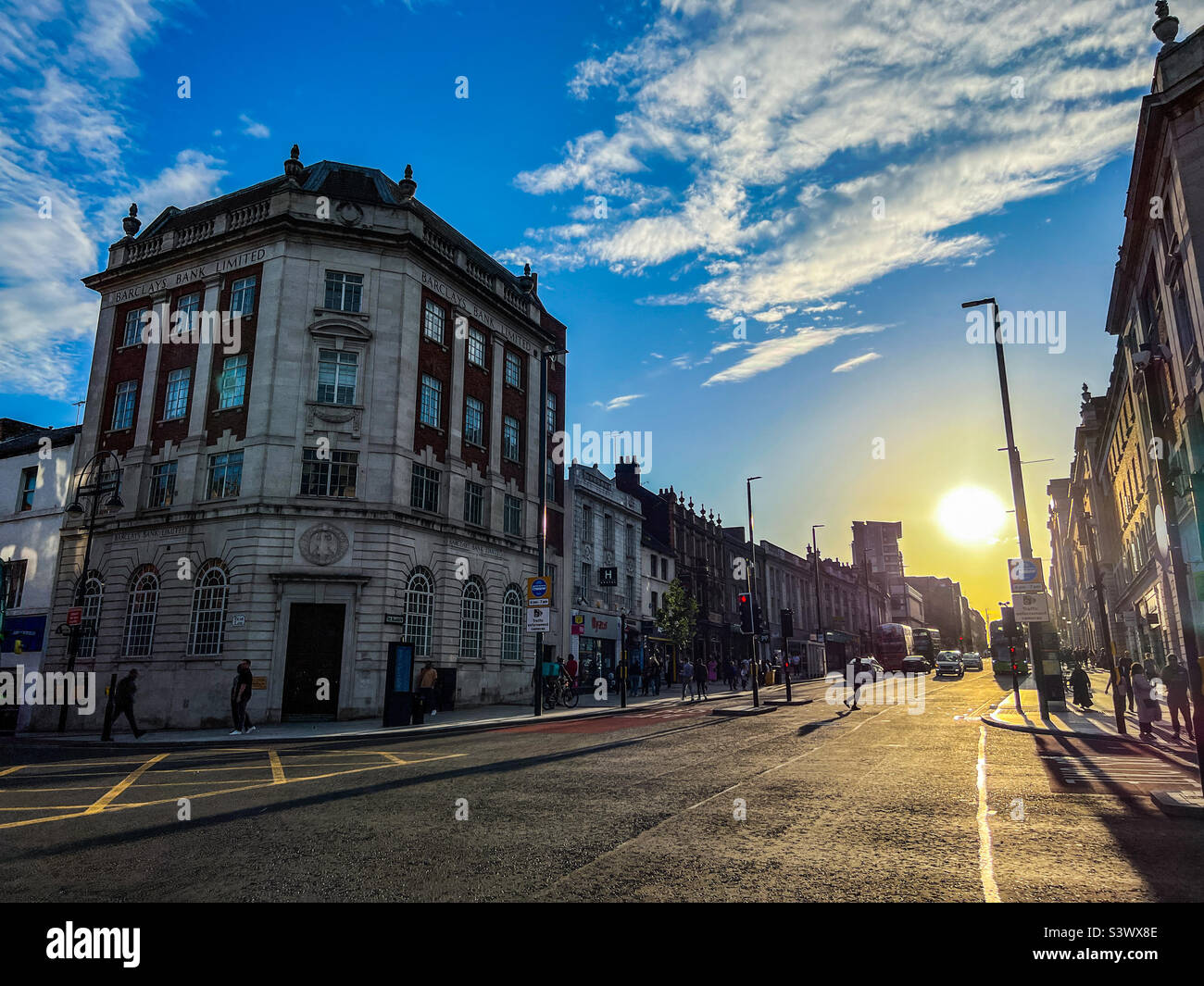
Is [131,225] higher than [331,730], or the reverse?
[131,225]

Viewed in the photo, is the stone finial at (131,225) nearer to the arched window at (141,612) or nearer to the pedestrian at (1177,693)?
the arched window at (141,612)

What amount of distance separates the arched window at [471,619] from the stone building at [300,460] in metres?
0.08

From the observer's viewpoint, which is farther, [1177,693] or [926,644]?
[926,644]

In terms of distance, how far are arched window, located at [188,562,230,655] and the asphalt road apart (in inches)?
446

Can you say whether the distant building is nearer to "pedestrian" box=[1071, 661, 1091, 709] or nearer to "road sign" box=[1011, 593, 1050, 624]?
"road sign" box=[1011, 593, 1050, 624]

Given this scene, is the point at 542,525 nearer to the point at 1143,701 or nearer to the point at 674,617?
the point at 1143,701

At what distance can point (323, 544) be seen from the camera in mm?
24719

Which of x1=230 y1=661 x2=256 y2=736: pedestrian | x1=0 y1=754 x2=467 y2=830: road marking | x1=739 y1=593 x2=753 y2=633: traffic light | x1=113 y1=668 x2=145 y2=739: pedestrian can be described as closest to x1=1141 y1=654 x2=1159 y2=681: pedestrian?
x1=739 y1=593 x2=753 y2=633: traffic light

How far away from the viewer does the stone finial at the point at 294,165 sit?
92.8ft

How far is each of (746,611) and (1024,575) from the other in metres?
9.10

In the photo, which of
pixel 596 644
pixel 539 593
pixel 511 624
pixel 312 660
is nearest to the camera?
pixel 539 593

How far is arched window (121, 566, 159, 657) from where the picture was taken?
25656mm

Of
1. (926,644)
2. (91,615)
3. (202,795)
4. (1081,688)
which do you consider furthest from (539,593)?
(926,644)

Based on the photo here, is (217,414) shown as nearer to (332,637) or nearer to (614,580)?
(332,637)
